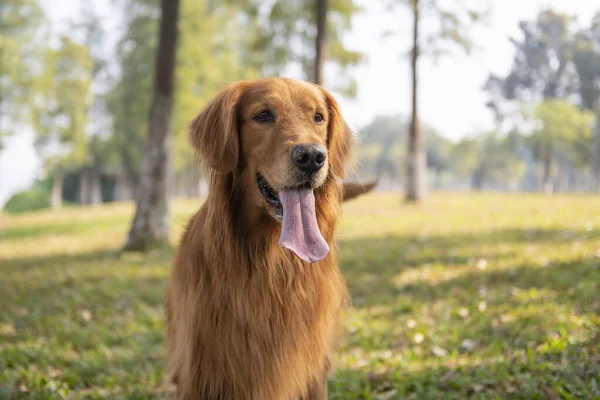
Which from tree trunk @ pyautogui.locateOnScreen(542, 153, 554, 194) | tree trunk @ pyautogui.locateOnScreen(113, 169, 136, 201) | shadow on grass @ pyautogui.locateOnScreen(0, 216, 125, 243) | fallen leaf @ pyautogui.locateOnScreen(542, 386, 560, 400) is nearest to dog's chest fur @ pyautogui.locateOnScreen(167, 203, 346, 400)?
fallen leaf @ pyautogui.locateOnScreen(542, 386, 560, 400)

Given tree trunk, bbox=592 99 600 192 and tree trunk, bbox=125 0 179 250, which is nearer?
tree trunk, bbox=592 99 600 192

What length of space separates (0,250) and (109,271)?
4799 mm

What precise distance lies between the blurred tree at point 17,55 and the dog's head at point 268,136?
2224 centimetres

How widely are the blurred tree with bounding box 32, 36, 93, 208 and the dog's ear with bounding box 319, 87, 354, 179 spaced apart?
29575 millimetres

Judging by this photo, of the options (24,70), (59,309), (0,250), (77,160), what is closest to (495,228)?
(59,309)

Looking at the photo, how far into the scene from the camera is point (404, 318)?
5125 millimetres

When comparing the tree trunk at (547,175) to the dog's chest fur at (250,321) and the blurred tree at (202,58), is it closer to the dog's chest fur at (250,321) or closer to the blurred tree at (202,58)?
the blurred tree at (202,58)

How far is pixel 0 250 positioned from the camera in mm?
10625

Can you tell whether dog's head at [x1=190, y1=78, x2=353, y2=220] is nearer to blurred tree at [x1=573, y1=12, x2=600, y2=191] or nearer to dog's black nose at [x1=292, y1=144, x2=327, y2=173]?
dog's black nose at [x1=292, y1=144, x2=327, y2=173]

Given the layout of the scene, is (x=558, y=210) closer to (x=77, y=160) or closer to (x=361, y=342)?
(x=361, y=342)

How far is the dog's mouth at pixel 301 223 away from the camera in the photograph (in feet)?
7.77

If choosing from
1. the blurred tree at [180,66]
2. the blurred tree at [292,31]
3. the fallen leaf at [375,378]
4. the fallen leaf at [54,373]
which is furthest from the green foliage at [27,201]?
the fallen leaf at [375,378]

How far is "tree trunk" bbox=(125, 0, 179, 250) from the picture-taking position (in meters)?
8.98

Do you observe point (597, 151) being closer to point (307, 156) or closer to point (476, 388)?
point (476, 388)
